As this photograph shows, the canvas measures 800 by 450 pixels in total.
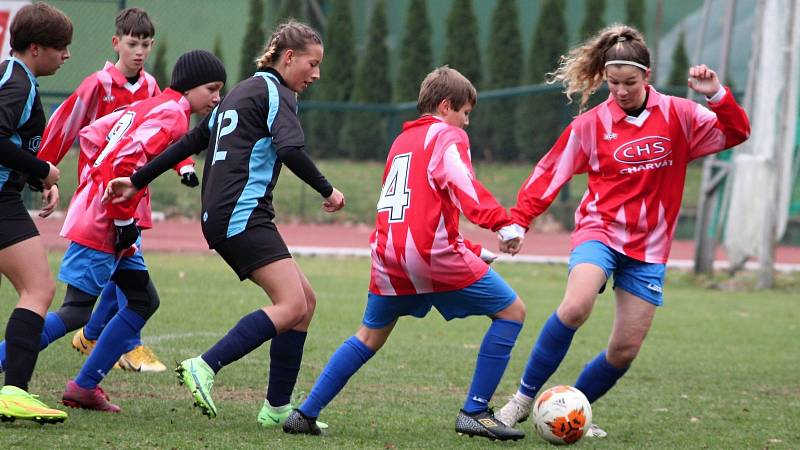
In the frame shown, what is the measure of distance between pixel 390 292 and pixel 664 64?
2187cm

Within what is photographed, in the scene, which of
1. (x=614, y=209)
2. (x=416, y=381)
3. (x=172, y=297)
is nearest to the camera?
(x=614, y=209)

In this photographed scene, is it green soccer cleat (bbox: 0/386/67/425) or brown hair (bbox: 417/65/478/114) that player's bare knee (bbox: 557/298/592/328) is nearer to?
brown hair (bbox: 417/65/478/114)

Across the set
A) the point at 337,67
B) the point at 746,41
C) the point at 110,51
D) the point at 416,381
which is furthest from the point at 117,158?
the point at 746,41

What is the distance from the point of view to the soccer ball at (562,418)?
4.99 meters

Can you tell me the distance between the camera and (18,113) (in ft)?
15.8

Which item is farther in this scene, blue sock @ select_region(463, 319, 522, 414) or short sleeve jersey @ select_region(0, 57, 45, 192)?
blue sock @ select_region(463, 319, 522, 414)

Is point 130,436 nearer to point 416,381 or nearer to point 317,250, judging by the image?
point 416,381

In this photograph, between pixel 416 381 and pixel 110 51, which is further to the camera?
pixel 110 51

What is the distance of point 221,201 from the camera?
4836mm

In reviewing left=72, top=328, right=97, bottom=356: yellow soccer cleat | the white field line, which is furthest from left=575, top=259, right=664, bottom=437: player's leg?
the white field line

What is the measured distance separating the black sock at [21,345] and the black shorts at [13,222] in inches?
11.9

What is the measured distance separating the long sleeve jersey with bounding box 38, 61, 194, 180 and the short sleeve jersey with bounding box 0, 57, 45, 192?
0.83 meters

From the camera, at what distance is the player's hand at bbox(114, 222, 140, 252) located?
5.52 meters

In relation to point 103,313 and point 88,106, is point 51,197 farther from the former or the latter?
point 103,313
